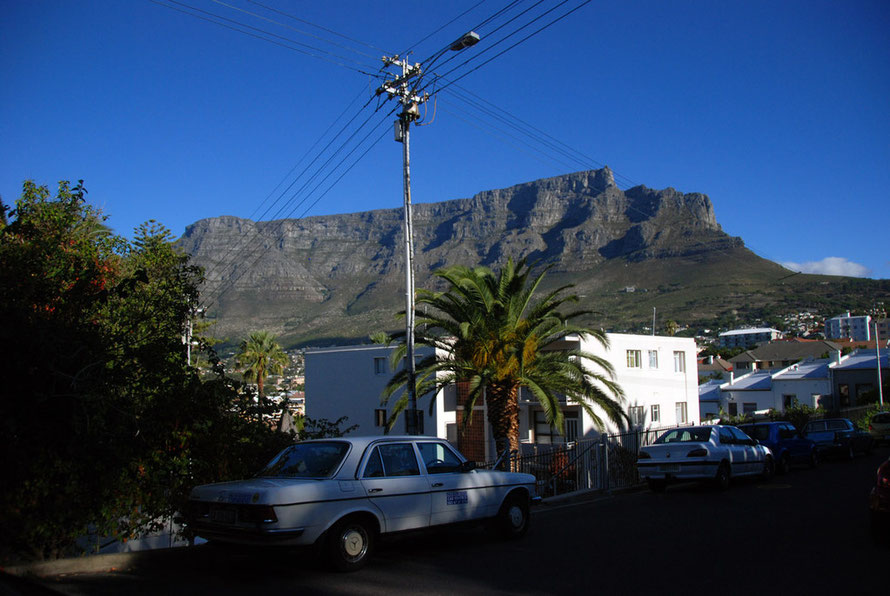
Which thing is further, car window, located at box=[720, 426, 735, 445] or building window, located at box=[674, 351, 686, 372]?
building window, located at box=[674, 351, 686, 372]

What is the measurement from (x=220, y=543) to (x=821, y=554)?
23.3ft

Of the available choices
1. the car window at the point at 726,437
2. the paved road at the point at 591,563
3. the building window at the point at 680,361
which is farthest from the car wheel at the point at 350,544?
the building window at the point at 680,361

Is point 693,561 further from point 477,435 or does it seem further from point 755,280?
point 755,280

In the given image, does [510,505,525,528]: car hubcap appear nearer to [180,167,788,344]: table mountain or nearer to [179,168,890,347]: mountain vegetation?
[179,168,890,347]: mountain vegetation

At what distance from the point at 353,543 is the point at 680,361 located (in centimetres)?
3543

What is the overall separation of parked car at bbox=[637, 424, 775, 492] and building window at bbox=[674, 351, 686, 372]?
923 inches

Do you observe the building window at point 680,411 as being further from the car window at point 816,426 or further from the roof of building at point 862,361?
the roof of building at point 862,361

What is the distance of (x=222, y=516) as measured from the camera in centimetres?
752

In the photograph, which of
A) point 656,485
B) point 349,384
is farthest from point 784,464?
point 349,384

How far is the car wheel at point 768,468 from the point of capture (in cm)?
1808

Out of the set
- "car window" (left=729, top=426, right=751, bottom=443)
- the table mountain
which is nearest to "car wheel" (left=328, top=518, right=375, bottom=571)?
"car window" (left=729, top=426, right=751, bottom=443)

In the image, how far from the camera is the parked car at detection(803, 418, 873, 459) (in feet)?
79.2

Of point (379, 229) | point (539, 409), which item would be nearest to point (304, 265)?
point (379, 229)

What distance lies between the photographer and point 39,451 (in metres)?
7.92
